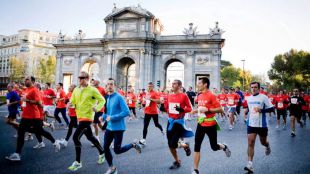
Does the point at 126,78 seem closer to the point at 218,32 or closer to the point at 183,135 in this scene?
the point at 218,32

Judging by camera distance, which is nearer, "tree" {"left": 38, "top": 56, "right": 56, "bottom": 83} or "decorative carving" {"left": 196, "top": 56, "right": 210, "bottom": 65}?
"decorative carving" {"left": 196, "top": 56, "right": 210, "bottom": 65}

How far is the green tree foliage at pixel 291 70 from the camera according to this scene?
48.0 meters

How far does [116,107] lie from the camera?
5629 millimetres

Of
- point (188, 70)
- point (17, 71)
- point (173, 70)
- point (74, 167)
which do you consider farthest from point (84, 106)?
point (17, 71)

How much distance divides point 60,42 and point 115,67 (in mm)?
11403

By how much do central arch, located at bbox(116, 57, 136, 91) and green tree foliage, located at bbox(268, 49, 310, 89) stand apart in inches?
1225

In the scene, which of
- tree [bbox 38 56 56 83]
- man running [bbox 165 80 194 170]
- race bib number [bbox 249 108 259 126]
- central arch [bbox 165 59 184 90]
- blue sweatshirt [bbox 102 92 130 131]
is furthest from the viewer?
tree [bbox 38 56 56 83]

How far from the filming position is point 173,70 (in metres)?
37.2

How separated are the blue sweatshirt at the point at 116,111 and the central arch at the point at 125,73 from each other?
3147 cm

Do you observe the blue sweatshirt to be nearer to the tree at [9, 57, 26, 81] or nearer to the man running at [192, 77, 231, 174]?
the man running at [192, 77, 231, 174]

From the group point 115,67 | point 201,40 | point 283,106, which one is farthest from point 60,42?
point 283,106

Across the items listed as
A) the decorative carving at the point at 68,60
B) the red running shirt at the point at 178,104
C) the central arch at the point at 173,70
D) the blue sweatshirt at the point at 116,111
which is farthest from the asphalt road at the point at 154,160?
the decorative carving at the point at 68,60

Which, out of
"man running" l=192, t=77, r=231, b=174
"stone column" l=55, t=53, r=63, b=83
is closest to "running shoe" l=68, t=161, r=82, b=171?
"man running" l=192, t=77, r=231, b=174

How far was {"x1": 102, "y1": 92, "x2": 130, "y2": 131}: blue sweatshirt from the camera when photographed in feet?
18.0
